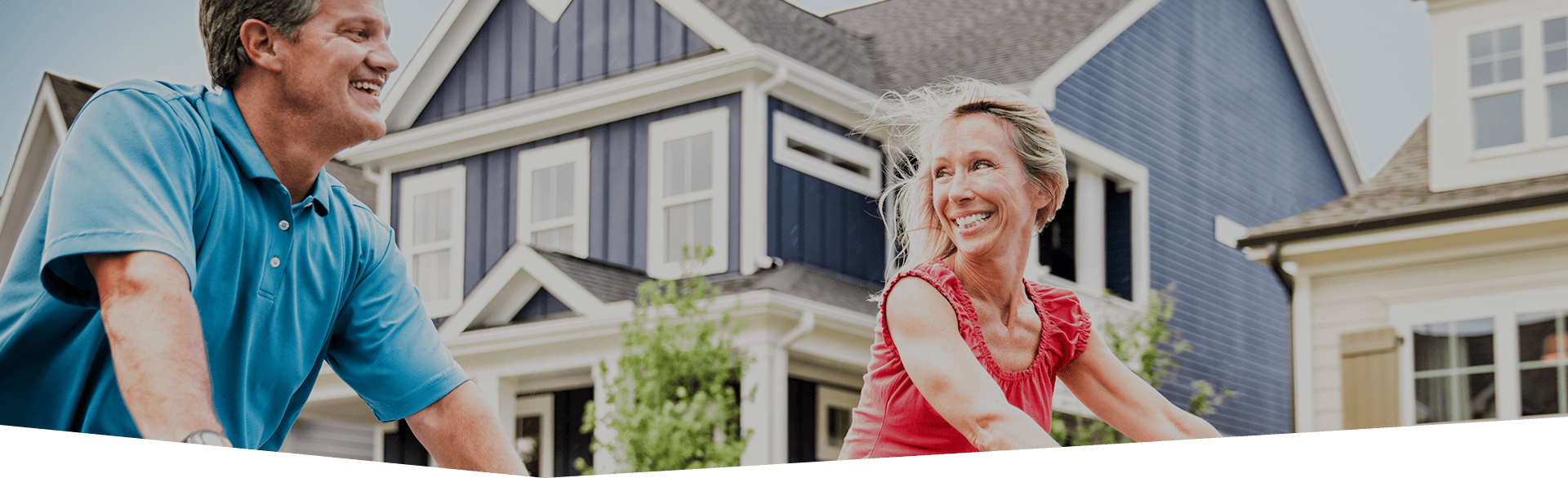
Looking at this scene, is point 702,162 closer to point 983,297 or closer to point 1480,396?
point 1480,396

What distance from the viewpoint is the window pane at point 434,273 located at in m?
4.44

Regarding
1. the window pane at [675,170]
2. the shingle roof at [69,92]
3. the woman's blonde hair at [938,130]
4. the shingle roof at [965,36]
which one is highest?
the shingle roof at [965,36]

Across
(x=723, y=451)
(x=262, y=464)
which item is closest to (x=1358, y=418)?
(x=723, y=451)

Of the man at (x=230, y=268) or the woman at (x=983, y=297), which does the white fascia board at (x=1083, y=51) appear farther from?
the man at (x=230, y=268)

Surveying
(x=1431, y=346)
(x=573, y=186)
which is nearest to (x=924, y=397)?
(x=1431, y=346)

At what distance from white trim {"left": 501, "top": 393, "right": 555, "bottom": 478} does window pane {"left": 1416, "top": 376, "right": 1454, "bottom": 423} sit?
2598mm

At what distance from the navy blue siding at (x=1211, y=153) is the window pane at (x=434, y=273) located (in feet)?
6.95

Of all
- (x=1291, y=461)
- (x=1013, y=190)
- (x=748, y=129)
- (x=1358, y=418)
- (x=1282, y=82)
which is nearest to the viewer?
(x=1291, y=461)

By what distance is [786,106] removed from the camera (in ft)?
15.2

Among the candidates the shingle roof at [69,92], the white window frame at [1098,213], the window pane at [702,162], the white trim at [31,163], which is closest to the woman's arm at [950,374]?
the white trim at [31,163]

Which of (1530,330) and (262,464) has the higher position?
(1530,330)

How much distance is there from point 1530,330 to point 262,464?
325 centimetres

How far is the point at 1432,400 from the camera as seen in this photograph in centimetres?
384

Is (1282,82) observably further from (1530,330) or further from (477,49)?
(477,49)
